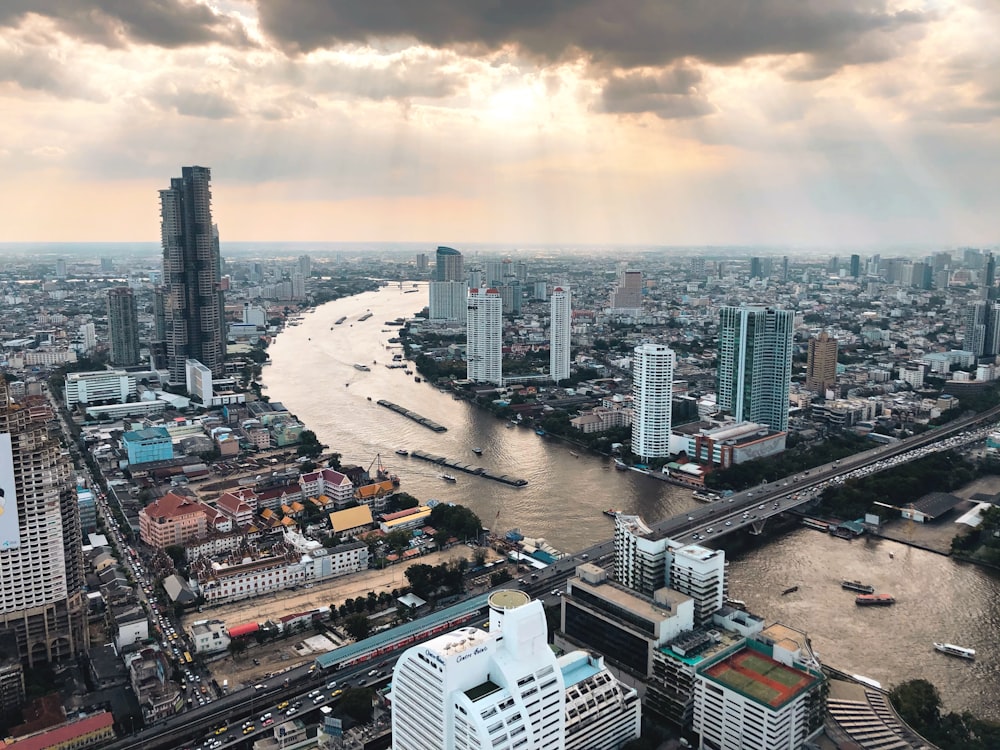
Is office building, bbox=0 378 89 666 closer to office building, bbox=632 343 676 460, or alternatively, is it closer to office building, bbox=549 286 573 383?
office building, bbox=632 343 676 460

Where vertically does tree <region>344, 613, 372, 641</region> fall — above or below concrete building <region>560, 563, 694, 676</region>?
below

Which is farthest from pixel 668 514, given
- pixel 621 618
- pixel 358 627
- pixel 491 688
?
pixel 491 688

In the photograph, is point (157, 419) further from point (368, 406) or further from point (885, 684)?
point (885, 684)

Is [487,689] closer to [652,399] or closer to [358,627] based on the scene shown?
[358,627]

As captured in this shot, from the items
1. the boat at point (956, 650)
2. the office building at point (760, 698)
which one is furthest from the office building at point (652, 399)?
the office building at point (760, 698)

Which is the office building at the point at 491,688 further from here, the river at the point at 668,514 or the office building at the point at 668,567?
the river at the point at 668,514

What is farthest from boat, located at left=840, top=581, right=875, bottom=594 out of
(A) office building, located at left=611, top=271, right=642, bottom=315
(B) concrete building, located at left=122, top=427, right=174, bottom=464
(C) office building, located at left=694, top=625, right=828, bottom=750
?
(A) office building, located at left=611, top=271, right=642, bottom=315
